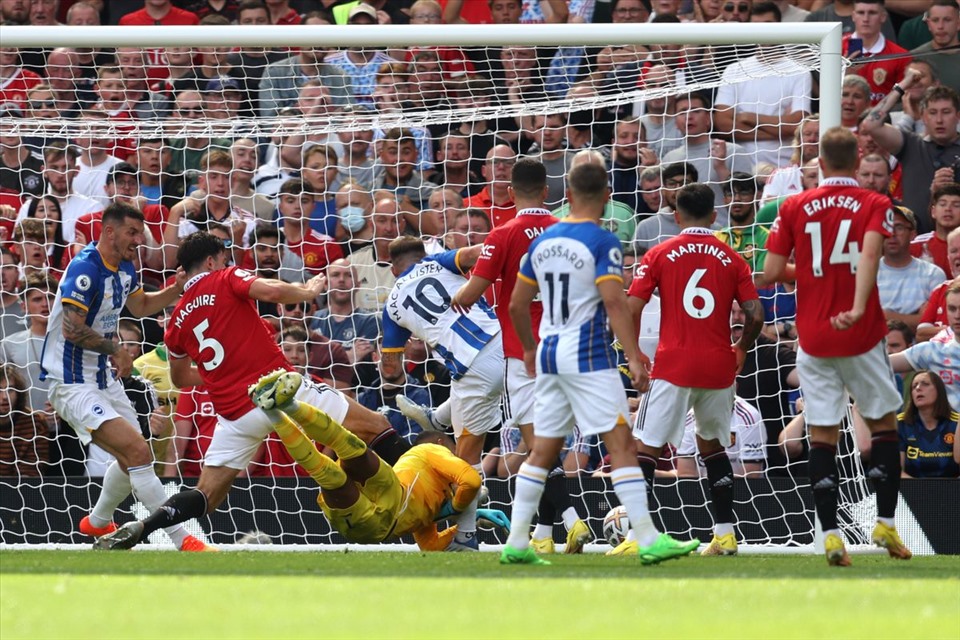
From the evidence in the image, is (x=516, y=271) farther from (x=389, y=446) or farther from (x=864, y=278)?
(x=864, y=278)

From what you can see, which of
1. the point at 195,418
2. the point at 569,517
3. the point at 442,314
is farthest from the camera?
the point at 195,418

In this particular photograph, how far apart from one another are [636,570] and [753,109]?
5.94 m

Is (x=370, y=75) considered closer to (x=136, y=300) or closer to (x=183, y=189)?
(x=183, y=189)

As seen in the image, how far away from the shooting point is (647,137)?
11.8 m

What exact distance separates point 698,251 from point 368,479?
2370mm

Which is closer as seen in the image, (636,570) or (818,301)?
(636,570)

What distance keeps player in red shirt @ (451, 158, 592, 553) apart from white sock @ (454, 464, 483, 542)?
1.37 feet

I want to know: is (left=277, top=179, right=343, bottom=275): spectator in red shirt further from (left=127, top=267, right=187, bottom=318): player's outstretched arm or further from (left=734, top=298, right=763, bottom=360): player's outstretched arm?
(left=734, top=298, right=763, bottom=360): player's outstretched arm

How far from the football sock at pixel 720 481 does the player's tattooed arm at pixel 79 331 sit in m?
4.14

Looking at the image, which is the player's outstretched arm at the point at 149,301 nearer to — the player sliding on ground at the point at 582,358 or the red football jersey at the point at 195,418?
the red football jersey at the point at 195,418

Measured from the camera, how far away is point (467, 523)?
922cm

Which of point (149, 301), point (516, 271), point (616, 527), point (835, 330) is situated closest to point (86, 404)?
point (149, 301)

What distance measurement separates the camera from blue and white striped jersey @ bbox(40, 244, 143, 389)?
965 cm

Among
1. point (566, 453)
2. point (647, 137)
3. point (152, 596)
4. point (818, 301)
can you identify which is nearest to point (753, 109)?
point (647, 137)
